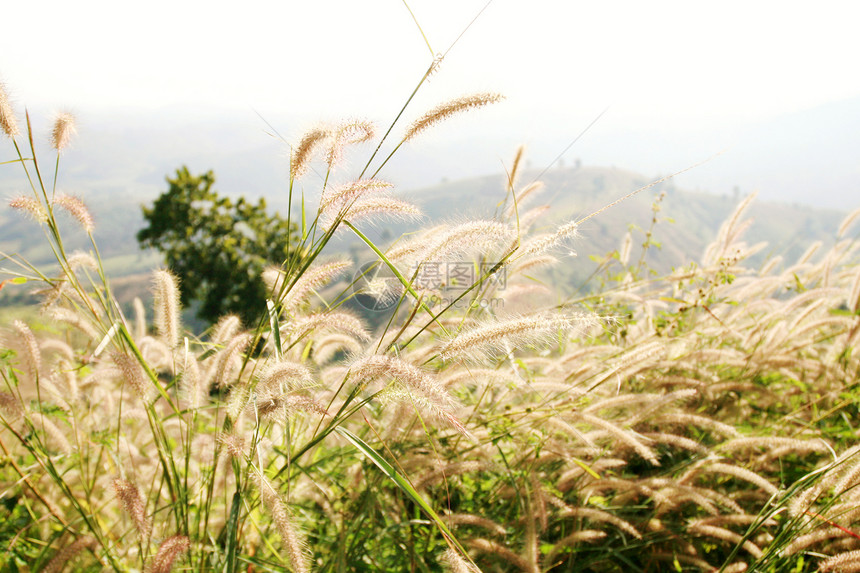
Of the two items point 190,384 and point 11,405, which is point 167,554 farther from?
point 11,405

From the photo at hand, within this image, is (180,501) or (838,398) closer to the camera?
(180,501)

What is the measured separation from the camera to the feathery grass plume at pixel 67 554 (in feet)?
4.14

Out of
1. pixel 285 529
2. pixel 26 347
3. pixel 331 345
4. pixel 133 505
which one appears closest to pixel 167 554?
pixel 133 505

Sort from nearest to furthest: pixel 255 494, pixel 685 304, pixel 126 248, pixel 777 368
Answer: pixel 255 494, pixel 777 368, pixel 685 304, pixel 126 248

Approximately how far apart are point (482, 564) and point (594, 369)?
2.69 ft

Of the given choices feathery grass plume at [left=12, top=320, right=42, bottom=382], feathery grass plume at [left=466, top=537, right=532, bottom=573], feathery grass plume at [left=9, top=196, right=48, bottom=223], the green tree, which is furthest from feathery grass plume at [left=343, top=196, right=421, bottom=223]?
the green tree

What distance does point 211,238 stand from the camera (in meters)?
16.4

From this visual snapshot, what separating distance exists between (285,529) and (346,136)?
1.04 metres

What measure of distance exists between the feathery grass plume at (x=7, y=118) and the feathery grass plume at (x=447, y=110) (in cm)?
114

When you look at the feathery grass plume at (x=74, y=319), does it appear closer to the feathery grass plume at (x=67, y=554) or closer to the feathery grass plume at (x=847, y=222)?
the feathery grass plume at (x=67, y=554)

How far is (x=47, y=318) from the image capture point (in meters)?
1.59

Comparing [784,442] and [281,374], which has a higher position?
[281,374]

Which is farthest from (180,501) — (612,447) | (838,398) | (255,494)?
(838,398)

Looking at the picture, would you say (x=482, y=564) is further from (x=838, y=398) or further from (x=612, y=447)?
(x=838, y=398)
